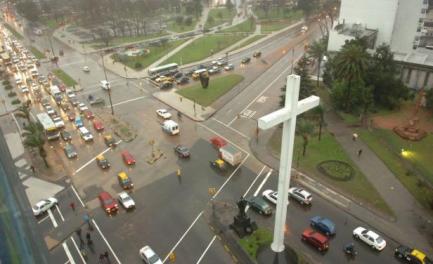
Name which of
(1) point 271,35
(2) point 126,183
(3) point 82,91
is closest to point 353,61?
(2) point 126,183

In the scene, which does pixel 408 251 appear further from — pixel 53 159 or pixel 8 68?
pixel 8 68

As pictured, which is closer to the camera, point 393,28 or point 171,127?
point 171,127

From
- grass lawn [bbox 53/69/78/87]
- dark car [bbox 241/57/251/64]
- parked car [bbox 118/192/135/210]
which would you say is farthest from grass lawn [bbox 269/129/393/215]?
grass lawn [bbox 53/69/78/87]

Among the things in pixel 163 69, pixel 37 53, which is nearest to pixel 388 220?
pixel 163 69

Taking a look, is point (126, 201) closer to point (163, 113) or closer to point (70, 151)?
point (70, 151)

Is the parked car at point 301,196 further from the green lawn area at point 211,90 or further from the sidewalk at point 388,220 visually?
the green lawn area at point 211,90
